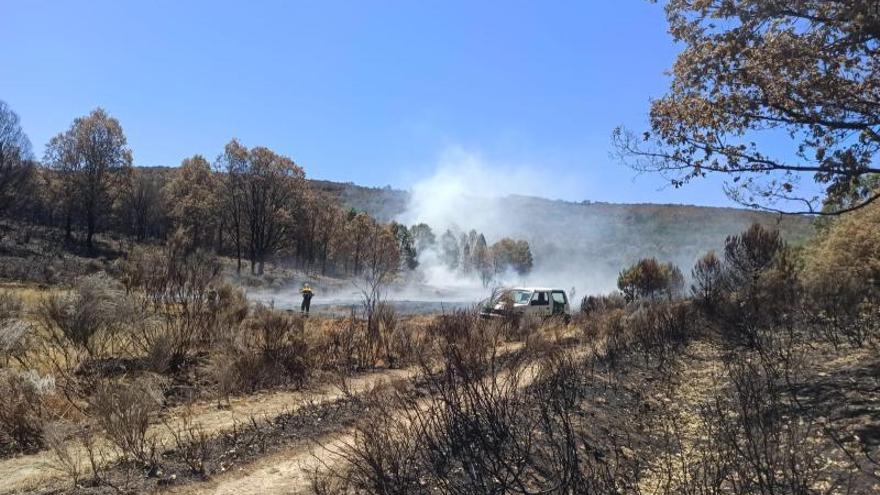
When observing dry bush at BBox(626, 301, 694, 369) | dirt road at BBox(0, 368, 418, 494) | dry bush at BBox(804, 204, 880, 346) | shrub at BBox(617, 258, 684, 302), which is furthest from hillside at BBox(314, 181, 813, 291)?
dirt road at BBox(0, 368, 418, 494)

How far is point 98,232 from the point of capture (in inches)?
2948

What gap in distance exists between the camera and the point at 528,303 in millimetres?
21359

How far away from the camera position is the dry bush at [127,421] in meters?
5.30

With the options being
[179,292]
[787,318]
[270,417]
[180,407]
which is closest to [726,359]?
[787,318]

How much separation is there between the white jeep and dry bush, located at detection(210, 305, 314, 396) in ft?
29.2

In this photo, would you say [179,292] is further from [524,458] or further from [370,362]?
[524,458]

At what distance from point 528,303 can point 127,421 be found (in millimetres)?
17119

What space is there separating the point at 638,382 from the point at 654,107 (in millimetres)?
5036

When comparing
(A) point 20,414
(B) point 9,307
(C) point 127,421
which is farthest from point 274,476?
(B) point 9,307

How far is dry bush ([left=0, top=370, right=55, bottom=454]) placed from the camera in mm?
6203

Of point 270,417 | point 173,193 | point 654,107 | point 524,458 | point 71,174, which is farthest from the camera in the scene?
point 173,193

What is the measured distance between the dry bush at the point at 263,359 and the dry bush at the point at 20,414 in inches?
93.2

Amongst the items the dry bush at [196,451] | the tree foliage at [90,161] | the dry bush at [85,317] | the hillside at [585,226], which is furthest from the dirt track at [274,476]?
the hillside at [585,226]

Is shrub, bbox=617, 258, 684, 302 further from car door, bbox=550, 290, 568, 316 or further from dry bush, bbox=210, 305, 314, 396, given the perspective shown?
dry bush, bbox=210, 305, 314, 396
